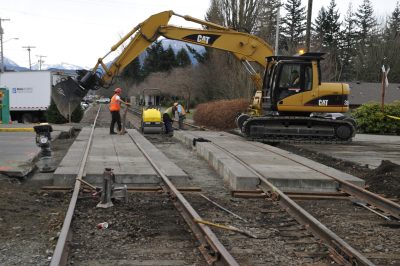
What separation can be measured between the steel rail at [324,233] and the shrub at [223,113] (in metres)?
18.3

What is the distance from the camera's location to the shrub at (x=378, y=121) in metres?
28.4

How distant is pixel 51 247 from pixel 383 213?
516 centimetres

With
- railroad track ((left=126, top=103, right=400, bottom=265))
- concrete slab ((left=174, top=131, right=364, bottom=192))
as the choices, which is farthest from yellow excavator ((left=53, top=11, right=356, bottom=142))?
railroad track ((left=126, top=103, right=400, bottom=265))

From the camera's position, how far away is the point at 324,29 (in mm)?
78938

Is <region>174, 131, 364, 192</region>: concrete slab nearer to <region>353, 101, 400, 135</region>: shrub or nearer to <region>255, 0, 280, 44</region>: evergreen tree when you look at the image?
<region>353, 101, 400, 135</region>: shrub

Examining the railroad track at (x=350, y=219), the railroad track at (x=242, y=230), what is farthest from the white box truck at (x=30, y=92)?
the railroad track at (x=350, y=219)

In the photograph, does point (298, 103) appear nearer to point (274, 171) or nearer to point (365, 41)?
point (274, 171)

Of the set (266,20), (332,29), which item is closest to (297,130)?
(266,20)

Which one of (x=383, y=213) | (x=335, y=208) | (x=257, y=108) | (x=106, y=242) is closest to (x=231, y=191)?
(x=335, y=208)

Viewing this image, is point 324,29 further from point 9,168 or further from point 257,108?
point 9,168

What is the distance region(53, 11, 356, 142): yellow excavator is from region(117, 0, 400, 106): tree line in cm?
2591

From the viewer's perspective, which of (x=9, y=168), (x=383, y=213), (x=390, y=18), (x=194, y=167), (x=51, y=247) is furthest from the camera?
(x=390, y=18)

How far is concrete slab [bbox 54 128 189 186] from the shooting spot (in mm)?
9758

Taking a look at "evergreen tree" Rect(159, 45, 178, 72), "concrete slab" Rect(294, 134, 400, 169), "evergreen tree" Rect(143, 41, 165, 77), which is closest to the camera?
"concrete slab" Rect(294, 134, 400, 169)
